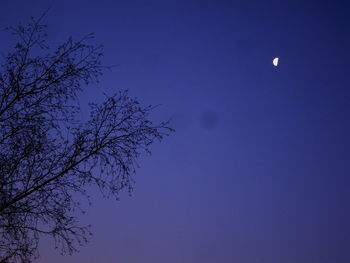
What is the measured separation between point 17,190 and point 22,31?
2.30 meters

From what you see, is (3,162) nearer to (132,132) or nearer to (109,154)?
(109,154)

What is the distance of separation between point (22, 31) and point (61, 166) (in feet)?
6.86

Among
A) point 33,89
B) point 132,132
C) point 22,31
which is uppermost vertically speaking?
point 22,31

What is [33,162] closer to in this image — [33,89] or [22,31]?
[33,89]

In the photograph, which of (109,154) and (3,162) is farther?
(109,154)

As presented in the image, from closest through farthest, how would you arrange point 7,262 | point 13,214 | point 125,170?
point 7,262
point 13,214
point 125,170

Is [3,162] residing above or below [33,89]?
below

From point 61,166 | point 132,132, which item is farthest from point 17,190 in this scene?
point 132,132

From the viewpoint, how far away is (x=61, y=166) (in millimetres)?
4180

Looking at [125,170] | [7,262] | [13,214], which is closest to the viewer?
[7,262]

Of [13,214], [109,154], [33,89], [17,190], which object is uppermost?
[33,89]

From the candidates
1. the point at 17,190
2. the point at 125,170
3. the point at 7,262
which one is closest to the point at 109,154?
the point at 125,170

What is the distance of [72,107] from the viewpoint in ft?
15.0

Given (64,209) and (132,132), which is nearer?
(64,209)
